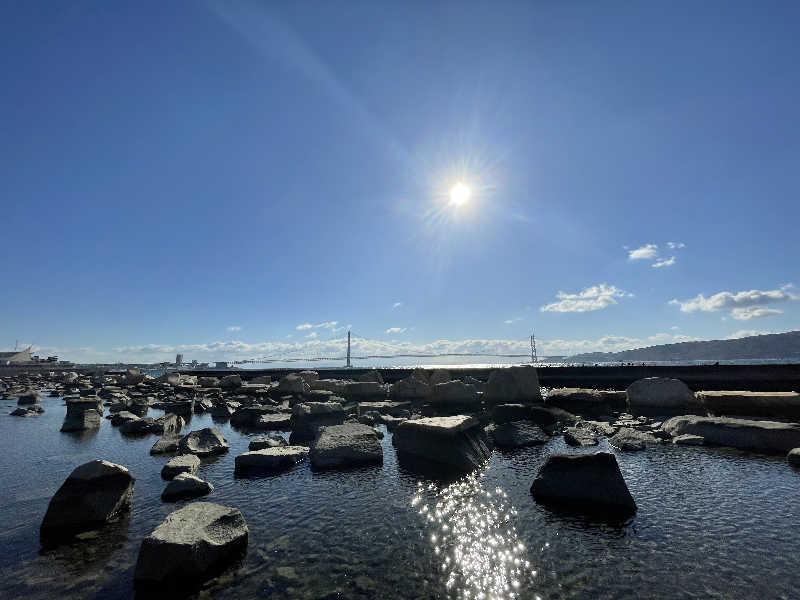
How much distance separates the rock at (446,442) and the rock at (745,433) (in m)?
9.00

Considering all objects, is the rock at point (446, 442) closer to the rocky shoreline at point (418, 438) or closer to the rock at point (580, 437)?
the rocky shoreline at point (418, 438)

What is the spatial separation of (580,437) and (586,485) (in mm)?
6514

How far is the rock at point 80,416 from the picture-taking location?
A: 19658 millimetres

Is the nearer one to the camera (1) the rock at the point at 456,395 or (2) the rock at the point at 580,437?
(2) the rock at the point at 580,437

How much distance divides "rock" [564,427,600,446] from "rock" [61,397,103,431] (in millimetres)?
25460

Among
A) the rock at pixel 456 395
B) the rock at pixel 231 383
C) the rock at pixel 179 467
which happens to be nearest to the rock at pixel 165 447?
the rock at pixel 179 467

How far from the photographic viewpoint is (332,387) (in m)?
33.5

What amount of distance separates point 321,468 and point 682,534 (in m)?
9.48

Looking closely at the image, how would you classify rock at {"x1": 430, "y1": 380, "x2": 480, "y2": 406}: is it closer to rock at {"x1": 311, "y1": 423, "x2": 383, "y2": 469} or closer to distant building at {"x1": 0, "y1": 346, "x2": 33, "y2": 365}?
rock at {"x1": 311, "y1": 423, "x2": 383, "y2": 469}

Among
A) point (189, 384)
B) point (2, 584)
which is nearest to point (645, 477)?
point (2, 584)

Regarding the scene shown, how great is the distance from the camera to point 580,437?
14250 millimetres

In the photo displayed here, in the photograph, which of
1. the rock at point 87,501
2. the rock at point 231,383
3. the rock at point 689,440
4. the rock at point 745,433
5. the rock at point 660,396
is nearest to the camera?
the rock at point 87,501

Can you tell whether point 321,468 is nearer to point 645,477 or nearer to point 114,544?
point 114,544

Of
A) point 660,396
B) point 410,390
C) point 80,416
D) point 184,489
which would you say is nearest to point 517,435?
point 184,489
